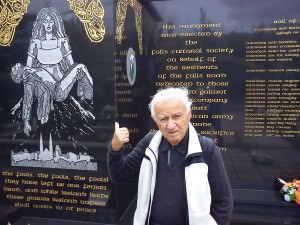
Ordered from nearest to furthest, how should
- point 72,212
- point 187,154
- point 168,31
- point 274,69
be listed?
point 187,154, point 72,212, point 274,69, point 168,31

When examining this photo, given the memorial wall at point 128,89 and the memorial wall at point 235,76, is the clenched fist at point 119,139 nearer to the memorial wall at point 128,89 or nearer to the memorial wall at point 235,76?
the memorial wall at point 128,89

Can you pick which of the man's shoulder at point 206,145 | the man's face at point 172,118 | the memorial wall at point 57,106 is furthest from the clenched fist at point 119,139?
the memorial wall at point 57,106

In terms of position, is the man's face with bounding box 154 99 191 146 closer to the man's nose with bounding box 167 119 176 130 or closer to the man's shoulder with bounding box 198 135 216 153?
the man's nose with bounding box 167 119 176 130

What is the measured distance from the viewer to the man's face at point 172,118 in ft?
6.57

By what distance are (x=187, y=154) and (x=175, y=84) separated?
107 inches

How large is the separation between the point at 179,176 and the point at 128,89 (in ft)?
7.24

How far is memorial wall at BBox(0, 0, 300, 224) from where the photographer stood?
133 inches

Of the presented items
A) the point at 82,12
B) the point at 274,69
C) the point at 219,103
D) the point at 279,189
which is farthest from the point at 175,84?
the point at 279,189

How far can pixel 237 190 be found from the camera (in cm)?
443

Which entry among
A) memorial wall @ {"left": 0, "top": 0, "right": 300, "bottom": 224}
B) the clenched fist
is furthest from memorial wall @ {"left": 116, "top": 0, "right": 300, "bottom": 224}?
the clenched fist

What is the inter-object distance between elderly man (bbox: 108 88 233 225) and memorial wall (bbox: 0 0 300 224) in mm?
1389

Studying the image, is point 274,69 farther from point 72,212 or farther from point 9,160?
point 9,160

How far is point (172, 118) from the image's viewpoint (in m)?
2.02

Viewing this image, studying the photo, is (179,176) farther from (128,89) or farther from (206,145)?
(128,89)
